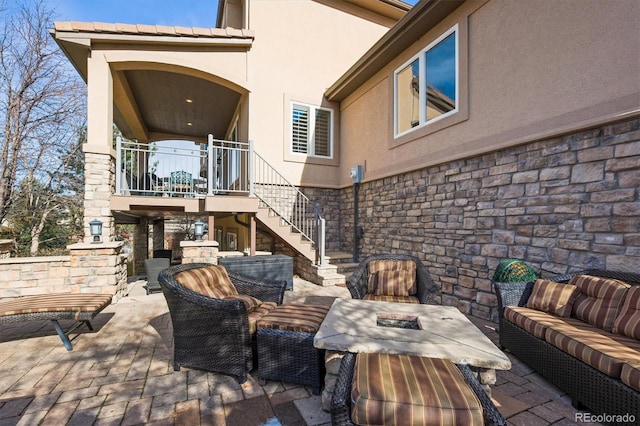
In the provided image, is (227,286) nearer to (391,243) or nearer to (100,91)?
(391,243)

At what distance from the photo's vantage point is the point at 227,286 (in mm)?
3328

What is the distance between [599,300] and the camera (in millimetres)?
2711

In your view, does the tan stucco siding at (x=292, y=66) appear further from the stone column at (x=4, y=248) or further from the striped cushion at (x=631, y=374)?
the striped cushion at (x=631, y=374)

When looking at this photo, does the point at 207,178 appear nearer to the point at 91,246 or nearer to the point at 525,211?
the point at 91,246

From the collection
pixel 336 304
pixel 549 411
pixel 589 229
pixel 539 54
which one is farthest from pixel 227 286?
pixel 539 54

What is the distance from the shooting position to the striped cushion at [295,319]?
248 cm

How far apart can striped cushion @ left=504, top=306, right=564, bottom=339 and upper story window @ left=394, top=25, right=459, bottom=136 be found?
3.28 metres

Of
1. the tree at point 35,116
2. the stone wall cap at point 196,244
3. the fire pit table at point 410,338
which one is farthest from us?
the tree at point 35,116

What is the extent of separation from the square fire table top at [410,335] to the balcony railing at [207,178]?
4.14 meters

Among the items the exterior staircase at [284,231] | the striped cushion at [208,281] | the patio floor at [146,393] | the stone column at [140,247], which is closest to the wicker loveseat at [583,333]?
the patio floor at [146,393]

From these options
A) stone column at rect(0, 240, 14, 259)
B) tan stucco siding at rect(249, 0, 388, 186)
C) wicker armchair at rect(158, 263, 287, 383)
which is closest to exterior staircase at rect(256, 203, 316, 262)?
tan stucco siding at rect(249, 0, 388, 186)

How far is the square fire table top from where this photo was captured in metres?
1.94
